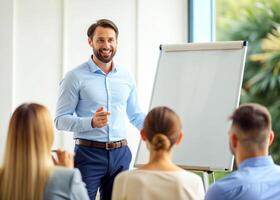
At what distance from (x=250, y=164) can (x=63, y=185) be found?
2.32ft

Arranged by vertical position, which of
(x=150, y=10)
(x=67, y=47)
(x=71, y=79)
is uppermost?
(x=150, y=10)

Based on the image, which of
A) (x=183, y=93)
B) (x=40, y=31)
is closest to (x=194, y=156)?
(x=183, y=93)

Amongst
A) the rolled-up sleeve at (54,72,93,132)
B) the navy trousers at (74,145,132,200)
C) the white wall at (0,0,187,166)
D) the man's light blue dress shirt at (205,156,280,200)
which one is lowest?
the navy trousers at (74,145,132,200)

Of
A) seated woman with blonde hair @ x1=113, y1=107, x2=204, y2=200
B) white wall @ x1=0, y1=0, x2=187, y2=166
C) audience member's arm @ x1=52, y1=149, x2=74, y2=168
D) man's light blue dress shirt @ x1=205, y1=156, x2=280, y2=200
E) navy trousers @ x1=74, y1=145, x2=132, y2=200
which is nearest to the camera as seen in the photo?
man's light blue dress shirt @ x1=205, y1=156, x2=280, y2=200

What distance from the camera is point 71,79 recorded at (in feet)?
11.9

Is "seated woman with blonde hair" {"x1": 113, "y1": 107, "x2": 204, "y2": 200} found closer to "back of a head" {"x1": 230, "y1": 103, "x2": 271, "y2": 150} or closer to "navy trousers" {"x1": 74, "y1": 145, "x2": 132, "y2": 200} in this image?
"back of a head" {"x1": 230, "y1": 103, "x2": 271, "y2": 150}

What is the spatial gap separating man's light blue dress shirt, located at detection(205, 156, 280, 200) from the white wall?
279 centimetres

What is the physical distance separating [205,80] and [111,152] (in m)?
0.82

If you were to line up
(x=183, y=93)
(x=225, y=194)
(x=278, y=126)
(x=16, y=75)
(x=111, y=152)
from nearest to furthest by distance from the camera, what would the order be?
(x=225, y=194) → (x=111, y=152) → (x=183, y=93) → (x=16, y=75) → (x=278, y=126)

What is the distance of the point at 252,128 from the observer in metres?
2.11

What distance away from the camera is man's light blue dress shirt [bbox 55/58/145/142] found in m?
3.61

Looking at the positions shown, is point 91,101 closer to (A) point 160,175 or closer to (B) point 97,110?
(B) point 97,110

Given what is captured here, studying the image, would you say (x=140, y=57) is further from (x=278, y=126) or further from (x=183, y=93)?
(x=278, y=126)

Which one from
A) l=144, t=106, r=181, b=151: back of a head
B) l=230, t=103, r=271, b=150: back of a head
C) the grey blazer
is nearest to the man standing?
l=144, t=106, r=181, b=151: back of a head
